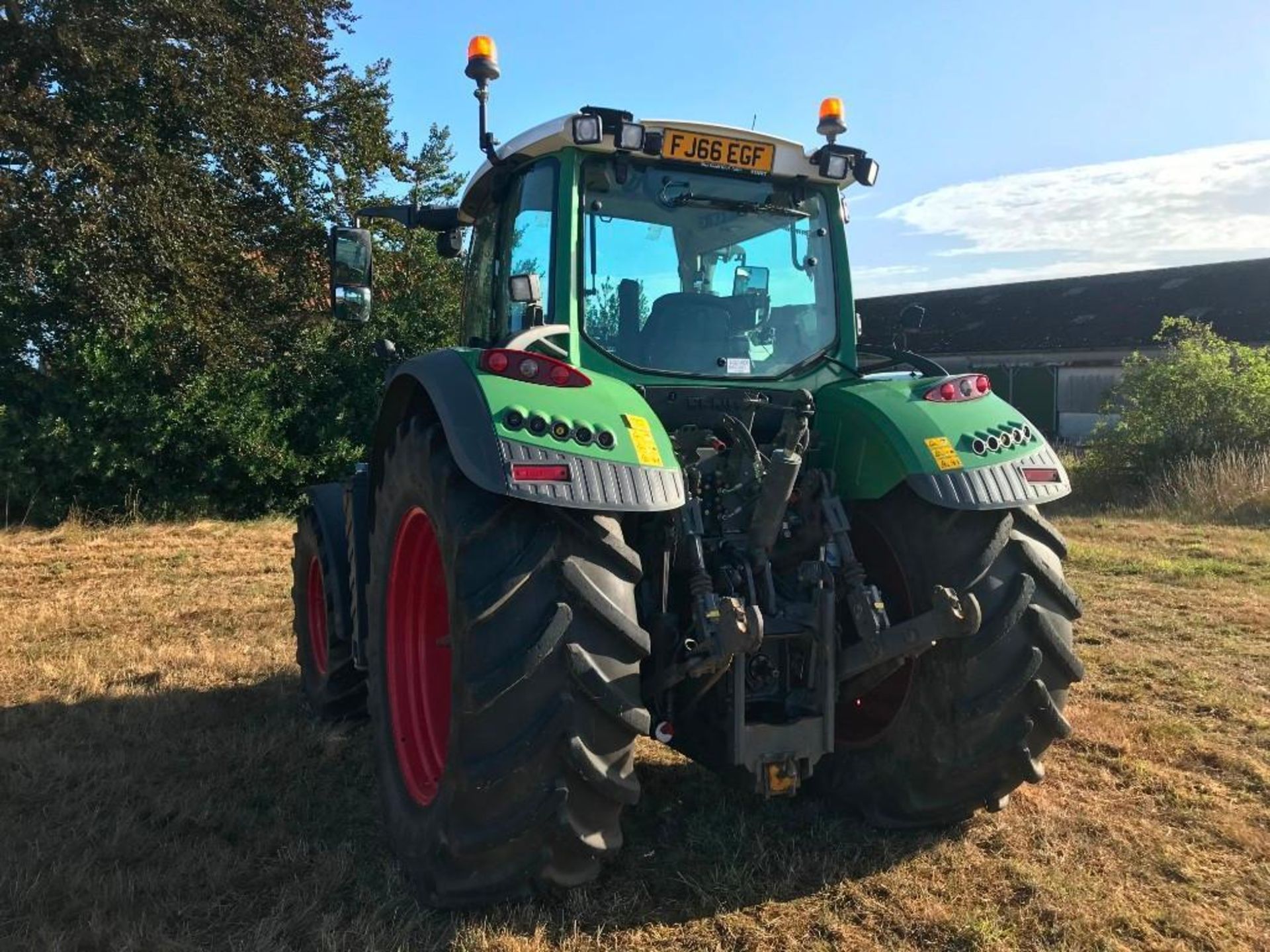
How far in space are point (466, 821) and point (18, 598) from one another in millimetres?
6709

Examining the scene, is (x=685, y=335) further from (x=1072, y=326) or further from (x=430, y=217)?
(x=1072, y=326)

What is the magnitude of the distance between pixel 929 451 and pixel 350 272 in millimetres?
2425

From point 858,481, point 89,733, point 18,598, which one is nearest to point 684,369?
point 858,481

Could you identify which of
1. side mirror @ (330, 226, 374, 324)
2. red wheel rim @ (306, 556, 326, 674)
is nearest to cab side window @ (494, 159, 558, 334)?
side mirror @ (330, 226, 374, 324)

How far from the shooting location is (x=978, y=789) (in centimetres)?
307

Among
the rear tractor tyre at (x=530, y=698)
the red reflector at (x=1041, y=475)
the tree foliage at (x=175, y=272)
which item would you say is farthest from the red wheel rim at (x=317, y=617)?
the tree foliage at (x=175, y=272)

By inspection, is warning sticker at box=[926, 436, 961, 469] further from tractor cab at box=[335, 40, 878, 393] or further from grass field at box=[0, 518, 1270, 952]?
grass field at box=[0, 518, 1270, 952]

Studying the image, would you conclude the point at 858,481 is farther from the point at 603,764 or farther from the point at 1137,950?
the point at 1137,950

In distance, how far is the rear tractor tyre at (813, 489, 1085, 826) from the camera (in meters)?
2.92

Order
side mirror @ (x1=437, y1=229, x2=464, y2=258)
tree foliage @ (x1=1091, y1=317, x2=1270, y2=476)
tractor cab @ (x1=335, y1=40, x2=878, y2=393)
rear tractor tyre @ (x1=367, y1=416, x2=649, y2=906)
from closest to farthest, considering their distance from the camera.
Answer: rear tractor tyre @ (x1=367, y1=416, x2=649, y2=906)
tractor cab @ (x1=335, y1=40, x2=878, y2=393)
side mirror @ (x1=437, y1=229, x2=464, y2=258)
tree foliage @ (x1=1091, y1=317, x2=1270, y2=476)

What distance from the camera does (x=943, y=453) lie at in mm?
2963

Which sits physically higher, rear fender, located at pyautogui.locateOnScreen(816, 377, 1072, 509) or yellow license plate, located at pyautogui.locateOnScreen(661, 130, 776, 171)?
yellow license plate, located at pyautogui.locateOnScreen(661, 130, 776, 171)

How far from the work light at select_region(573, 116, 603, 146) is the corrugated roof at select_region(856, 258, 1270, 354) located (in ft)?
70.9

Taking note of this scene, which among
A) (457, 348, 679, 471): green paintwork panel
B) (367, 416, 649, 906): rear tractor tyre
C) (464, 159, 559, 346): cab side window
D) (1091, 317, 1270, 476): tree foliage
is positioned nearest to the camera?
(367, 416, 649, 906): rear tractor tyre
